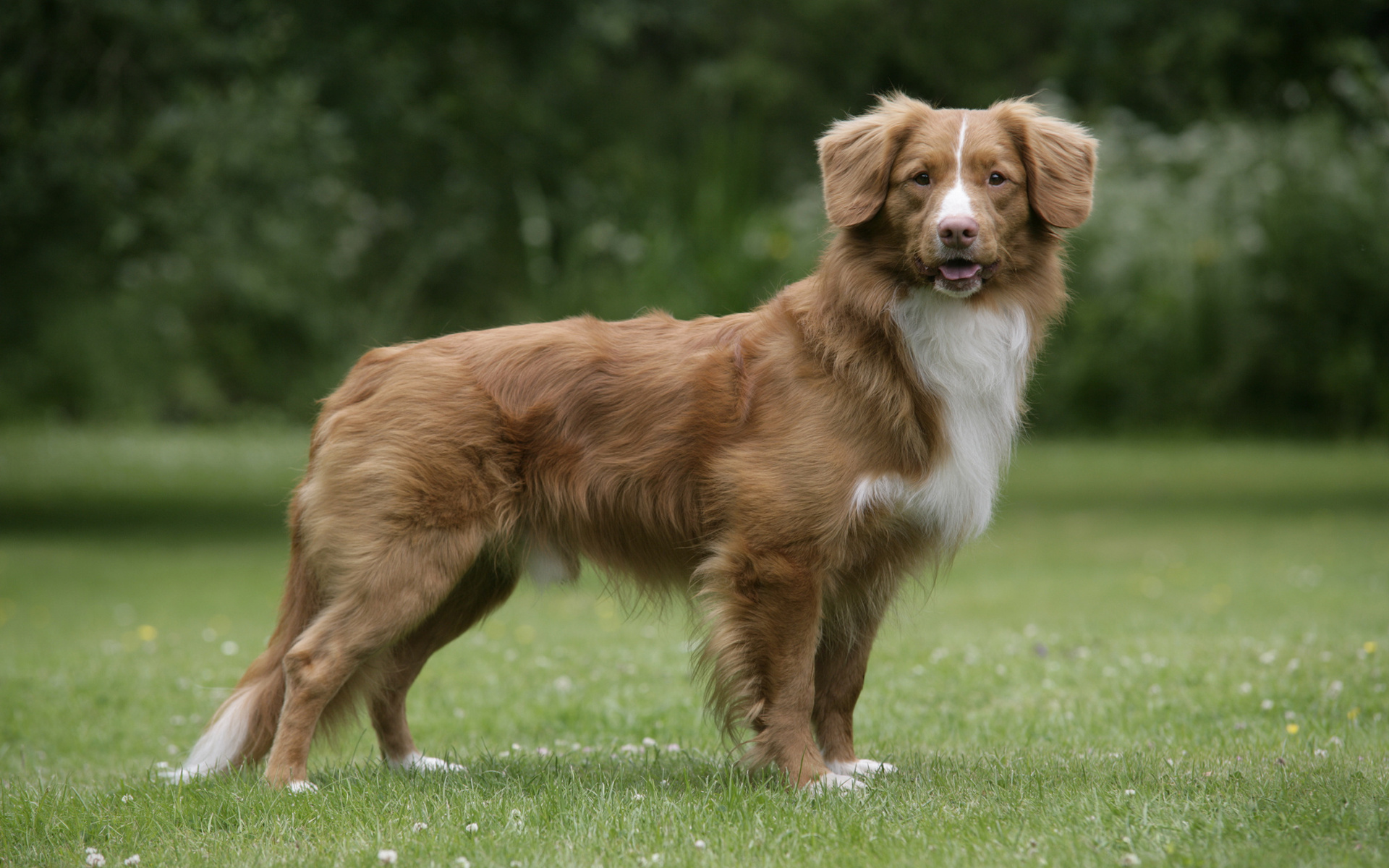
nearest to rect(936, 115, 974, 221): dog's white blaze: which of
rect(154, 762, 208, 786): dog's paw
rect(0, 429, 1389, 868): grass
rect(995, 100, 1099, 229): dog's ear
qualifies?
rect(995, 100, 1099, 229): dog's ear

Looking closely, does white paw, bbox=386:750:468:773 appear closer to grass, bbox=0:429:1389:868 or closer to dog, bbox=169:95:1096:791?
grass, bbox=0:429:1389:868

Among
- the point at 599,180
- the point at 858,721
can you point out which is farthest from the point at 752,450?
the point at 599,180

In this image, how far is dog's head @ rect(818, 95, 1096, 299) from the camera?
4555 mm

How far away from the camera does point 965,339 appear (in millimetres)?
4680

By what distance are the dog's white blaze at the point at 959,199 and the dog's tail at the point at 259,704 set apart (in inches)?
105

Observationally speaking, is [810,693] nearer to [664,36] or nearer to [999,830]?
[999,830]

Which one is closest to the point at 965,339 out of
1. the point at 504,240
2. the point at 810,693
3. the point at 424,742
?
the point at 810,693

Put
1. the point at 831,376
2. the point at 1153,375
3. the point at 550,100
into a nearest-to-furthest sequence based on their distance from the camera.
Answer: the point at 831,376, the point at 550,100, the point at 1153,375

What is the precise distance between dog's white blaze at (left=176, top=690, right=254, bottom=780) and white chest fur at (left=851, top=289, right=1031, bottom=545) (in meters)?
2.42

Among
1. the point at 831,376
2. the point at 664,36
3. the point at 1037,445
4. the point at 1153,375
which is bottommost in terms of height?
the point at 1037,445

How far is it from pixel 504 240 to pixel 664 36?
727 centimetres

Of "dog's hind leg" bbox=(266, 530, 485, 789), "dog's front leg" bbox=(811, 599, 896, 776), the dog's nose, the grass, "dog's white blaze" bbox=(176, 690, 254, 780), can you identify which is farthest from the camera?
"dog's front leg" bbox=(811, 599, 896, 776)

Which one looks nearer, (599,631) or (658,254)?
(599,631)

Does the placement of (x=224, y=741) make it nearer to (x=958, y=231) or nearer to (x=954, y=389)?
(x=954, y=389)
